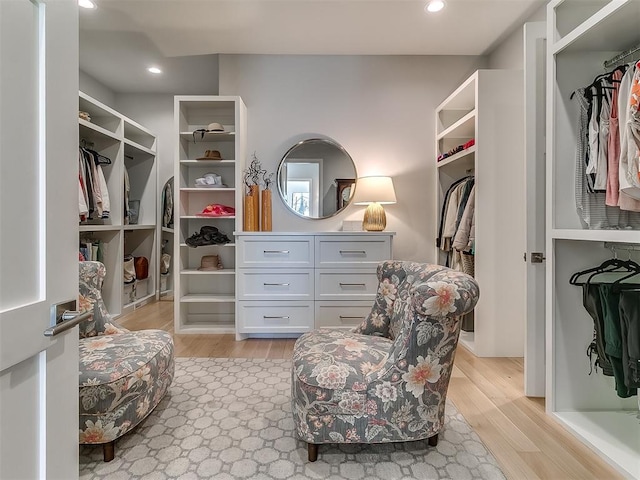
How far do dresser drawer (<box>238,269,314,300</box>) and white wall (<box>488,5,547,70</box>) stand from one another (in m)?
2.66

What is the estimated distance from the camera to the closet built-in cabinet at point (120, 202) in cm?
355

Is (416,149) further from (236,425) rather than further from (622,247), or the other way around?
(236,425)

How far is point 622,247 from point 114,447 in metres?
2.65

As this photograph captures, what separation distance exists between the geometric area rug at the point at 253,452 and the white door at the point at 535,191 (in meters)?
0.67

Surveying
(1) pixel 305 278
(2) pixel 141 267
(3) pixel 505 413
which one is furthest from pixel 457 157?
(2) pixel 141 267

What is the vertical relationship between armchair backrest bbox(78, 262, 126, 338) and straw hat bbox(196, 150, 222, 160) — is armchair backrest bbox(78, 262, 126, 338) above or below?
below

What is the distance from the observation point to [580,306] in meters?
1.81

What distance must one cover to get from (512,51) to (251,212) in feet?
9.41

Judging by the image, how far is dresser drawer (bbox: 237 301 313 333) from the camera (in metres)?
3.09

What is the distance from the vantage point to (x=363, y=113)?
3547mm

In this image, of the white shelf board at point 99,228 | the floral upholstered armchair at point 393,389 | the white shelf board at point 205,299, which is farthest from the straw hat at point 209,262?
the floral upholstered armchair at point 393,389

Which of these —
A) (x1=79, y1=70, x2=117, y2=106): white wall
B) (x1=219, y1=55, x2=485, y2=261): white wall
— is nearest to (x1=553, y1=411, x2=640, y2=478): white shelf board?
(x1=219, y1=55, x2=485, y2=261): white wall

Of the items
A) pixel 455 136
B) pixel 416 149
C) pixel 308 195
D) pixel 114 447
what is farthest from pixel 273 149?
pixel 114 447

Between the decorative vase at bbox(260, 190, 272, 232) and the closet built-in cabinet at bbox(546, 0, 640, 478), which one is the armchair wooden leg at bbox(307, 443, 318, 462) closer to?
the closet built-in cabinet at bbox(546, 0, 640, 478)
